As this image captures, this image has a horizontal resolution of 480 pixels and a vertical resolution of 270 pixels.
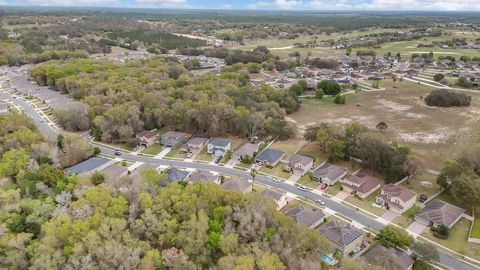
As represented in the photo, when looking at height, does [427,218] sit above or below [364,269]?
below

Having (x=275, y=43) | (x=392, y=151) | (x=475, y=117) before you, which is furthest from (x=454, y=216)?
(x=275, y=43)

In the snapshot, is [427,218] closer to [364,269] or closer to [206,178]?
[364,269]

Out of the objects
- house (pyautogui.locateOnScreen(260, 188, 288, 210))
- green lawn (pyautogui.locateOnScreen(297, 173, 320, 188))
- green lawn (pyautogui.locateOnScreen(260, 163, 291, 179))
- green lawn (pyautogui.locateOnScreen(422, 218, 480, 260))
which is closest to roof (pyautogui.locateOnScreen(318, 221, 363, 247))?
house (pyautogui.locateOnScreen(260, 188, 288, 210))

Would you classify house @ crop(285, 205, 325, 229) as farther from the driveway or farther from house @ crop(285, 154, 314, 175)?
house @ crop(285, 154, 314, 175)

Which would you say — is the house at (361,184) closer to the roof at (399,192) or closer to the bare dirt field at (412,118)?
the roof at (399,192)

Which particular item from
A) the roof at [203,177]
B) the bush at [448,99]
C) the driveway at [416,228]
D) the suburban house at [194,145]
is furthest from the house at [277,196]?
the bush at [448,99]

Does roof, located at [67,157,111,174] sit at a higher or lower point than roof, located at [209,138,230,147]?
lower
